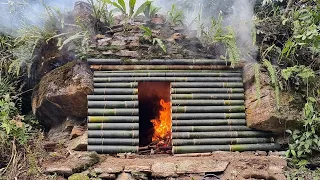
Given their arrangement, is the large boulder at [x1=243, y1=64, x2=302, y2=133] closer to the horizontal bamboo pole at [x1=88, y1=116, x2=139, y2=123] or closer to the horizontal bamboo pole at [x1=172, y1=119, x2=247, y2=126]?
the horizontal bamboo pole at [x1=172, y1=119, x2=247, y2=126]

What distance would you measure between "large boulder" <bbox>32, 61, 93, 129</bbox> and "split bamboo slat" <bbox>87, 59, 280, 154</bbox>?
21 centimetres

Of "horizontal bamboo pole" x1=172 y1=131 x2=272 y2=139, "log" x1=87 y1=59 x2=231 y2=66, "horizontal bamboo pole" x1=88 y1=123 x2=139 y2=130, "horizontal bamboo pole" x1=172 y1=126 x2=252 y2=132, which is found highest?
"log" x1=87 y1=59 x2=231 y2=66

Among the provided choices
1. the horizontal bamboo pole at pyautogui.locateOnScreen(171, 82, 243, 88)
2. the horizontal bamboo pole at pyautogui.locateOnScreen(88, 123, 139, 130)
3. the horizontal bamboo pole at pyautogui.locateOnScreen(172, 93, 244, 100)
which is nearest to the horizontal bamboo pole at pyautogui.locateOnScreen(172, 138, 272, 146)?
the horizontal bamboo pole at pyautogui.locateOnScreen(172, 93, 244, 100)

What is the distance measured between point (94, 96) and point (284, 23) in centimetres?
376

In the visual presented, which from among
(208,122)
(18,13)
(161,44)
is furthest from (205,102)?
(18,13)

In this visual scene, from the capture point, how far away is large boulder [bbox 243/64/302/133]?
16.2 ft

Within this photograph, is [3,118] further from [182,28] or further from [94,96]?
[182,28]

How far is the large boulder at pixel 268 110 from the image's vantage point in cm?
494

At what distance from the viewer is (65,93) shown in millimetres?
5422

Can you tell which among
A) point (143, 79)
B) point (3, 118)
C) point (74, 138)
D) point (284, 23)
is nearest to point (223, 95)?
point (143, 79)

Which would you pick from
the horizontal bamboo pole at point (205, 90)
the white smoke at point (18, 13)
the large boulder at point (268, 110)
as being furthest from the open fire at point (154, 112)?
the white smoke at point (18, 13)

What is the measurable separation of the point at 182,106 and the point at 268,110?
1419 millimetres

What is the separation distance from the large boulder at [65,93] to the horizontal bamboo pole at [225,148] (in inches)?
74.2

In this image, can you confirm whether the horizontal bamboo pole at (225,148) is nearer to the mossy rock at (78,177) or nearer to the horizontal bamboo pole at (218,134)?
the horizontal bamboo pole at (218,134)
